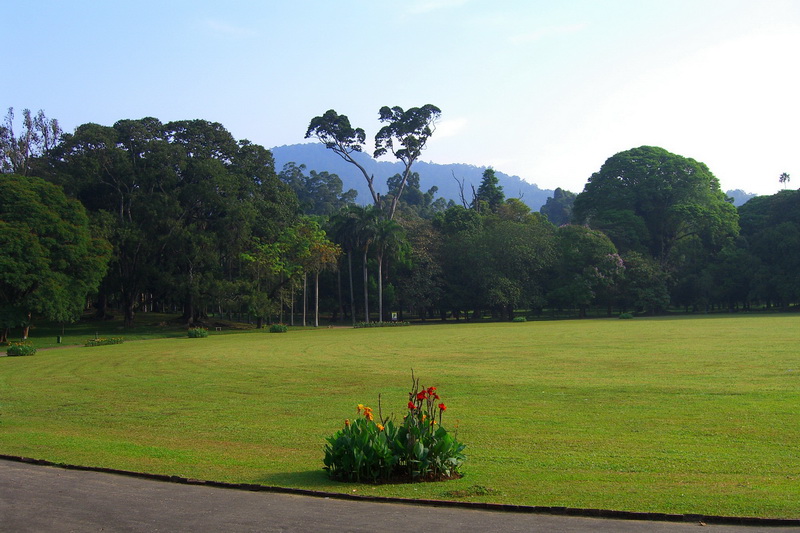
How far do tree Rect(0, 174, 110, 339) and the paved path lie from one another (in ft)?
127

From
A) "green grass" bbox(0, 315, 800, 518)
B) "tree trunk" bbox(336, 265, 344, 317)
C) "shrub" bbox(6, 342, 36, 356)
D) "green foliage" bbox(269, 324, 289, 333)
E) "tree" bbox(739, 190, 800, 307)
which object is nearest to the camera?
"green grass" bbox(0, 315, 800, 518)

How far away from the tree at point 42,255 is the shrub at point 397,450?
40004 mm

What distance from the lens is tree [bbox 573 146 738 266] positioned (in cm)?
7569

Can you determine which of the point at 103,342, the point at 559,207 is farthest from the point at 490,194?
the point at 559,207

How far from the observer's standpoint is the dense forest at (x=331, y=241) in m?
47.1

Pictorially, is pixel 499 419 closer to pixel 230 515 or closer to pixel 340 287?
pixel 230 515

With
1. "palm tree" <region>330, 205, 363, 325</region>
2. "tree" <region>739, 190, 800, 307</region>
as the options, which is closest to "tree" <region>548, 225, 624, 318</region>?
"tree" <region>739, 190, 800, 307</region>

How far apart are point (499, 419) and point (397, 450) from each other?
212 inches

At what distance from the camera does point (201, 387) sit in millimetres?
19812

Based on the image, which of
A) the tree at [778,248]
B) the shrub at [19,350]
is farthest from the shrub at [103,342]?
the tree at [778,248]

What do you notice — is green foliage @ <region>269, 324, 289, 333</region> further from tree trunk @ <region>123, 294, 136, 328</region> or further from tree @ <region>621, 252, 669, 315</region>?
tree @ <region>621, 252, 669, 315</region>

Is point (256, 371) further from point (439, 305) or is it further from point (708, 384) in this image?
point (439, 305)

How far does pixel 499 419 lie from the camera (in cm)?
1327

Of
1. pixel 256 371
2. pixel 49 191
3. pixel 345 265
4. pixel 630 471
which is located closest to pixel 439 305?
pixel 345 265
